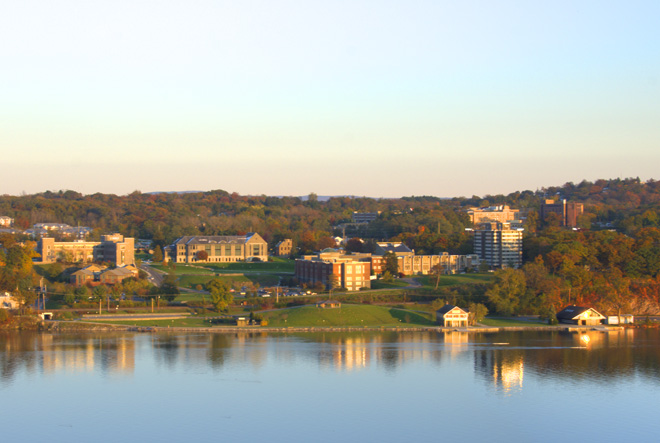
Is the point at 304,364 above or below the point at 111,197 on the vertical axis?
below

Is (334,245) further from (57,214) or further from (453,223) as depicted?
(57,214)

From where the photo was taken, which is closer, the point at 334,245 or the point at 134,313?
the point at 134,313

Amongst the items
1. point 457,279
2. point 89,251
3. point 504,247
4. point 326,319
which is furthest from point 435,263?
point 89,251

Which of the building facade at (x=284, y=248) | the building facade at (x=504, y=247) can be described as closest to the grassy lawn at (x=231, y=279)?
the building facade at (x=504, y=247)

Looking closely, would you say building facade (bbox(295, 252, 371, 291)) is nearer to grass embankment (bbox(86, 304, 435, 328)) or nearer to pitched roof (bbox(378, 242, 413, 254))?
pitched roof (bbox(378, 242, 413, 254))

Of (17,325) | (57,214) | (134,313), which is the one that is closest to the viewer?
(17,325)

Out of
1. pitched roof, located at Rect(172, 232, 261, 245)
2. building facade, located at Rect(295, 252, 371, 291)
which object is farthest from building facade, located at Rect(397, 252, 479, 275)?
pitched roof, located at Rect(172, 232, 261, 245)

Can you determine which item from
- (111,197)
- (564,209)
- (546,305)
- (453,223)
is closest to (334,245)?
(453,223)
